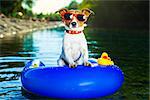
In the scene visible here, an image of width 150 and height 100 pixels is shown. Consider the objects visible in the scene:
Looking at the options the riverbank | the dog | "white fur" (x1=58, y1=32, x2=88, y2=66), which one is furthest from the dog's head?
the riverbank

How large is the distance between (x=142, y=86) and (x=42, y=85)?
272 centimetres

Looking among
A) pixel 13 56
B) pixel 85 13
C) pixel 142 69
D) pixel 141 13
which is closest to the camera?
pixel 85 13

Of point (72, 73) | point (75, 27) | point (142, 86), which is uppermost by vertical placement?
point (75, 27)

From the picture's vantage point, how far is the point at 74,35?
8.05 metres

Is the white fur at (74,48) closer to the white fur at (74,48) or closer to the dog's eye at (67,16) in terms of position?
the white fur at (74,48)

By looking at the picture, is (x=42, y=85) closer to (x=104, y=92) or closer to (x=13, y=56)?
(x=104, y=92)

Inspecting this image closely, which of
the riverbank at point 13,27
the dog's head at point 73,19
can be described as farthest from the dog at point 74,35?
the riverbank at point 13,27

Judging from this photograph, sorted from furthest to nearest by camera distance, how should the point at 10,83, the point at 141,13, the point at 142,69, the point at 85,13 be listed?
the point at 141,13 < the point at 142,69 < the point at 10,83 < the point at 85,13

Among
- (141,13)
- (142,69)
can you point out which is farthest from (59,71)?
(141,13)

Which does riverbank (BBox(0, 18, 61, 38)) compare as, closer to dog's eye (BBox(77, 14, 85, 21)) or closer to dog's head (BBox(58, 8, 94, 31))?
dog's head (BBox(58, 8, 94, 31))

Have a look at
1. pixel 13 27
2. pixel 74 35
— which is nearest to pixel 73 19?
pixel 74 35

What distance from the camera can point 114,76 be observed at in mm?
7906

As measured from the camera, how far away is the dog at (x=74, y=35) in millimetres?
8016

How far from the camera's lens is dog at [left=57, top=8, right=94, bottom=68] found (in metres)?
8.02
